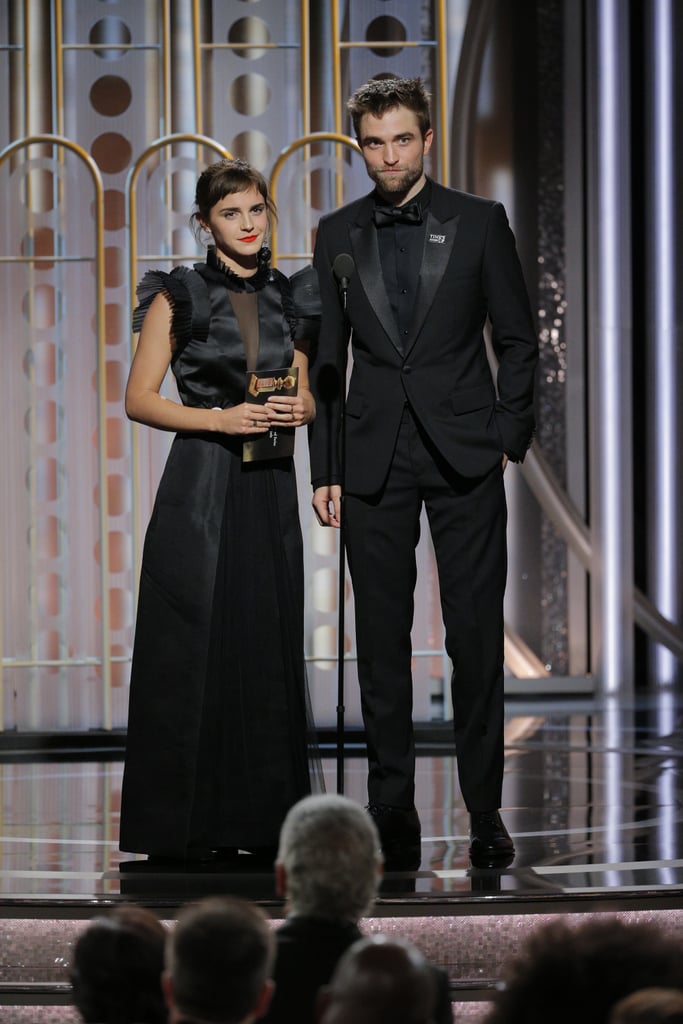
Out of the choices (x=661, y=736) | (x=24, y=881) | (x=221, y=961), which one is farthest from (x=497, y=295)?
(x=661, y=736)

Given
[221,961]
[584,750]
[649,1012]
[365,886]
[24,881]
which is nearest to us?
[649,1012]

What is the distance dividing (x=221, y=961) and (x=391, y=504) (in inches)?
69.1

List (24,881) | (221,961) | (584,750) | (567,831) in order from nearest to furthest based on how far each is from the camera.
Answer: (221,961)
(24,881)
(567,831)
(584,750)

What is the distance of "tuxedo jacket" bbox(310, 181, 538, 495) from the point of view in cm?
312

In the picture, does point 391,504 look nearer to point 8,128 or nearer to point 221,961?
point 221,961

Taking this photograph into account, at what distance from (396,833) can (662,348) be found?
419 centimetres

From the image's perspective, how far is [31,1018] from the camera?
8.59 ft

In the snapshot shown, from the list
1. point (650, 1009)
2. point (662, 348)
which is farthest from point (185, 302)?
point (662, 348)

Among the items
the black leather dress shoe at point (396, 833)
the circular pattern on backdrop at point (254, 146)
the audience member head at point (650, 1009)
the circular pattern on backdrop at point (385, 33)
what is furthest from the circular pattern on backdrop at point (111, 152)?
the audience member head at point (650, 1009)

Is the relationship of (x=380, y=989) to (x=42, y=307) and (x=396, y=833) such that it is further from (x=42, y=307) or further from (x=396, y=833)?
(x=42, y=307)

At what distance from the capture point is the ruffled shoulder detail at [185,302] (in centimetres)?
316

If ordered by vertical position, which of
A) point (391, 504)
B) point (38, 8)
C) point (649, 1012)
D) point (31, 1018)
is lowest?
point (31, 1018)

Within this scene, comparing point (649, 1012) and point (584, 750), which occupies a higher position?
point (649, 1012)

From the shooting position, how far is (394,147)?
304cm
